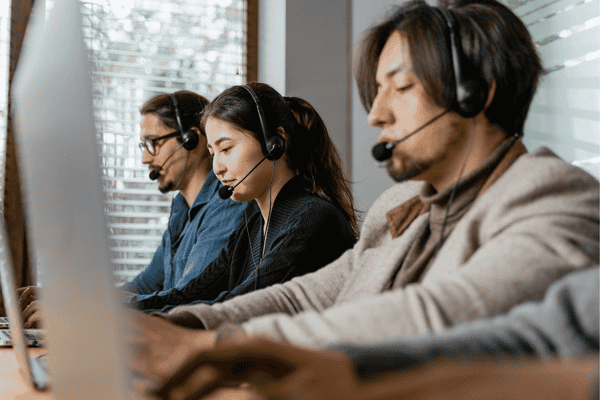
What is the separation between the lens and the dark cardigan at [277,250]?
128 centimetres

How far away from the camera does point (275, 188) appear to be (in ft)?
5.03

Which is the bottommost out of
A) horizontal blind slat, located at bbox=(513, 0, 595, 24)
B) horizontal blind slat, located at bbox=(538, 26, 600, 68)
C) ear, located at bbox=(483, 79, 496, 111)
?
ear, located at bbox=(483, 79, 496, 111)

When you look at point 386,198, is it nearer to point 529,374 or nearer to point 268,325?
point 268,325

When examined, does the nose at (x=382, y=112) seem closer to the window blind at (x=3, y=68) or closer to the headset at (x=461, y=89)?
the headset at (x=461, y=89)

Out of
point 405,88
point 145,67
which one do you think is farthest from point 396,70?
point 145,67

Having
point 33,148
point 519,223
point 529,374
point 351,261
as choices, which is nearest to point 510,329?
point 529,374

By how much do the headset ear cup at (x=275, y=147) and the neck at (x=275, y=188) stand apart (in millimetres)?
70

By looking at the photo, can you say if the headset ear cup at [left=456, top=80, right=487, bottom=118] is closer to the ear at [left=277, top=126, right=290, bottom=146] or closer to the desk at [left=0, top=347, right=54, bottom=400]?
the desk at [left=0, top=347, right=54, bottom=400]

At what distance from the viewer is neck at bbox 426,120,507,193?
0.82 meters

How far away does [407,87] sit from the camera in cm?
84

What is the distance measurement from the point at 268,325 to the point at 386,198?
1.75 ft

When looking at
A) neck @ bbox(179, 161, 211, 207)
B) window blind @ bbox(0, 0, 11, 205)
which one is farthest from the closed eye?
window blind @ bbox(0, 0, 11, 205)

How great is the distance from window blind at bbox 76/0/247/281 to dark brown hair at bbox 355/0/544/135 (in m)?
1.79

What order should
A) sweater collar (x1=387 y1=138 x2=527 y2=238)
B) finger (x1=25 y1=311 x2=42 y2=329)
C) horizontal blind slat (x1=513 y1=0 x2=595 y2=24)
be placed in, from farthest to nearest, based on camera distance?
horizontal blind slat (x1=513 y1=0 x2=595 y2=24), finger (x1=25 y1=311 x2=42 y2=329), sweater collar (x1=387 y1=138 x2=527 y2=238)
